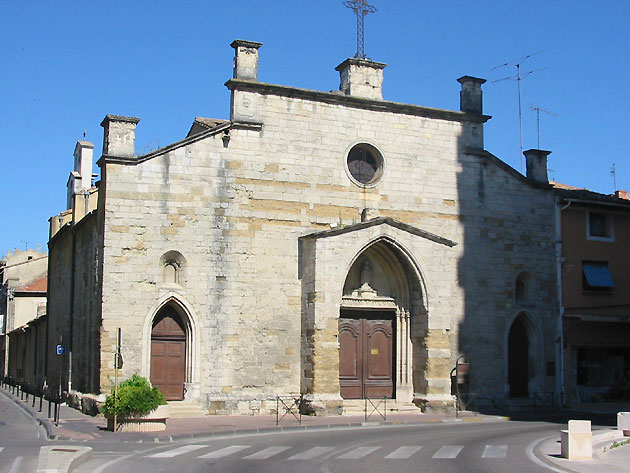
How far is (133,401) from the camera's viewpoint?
18.8 meters

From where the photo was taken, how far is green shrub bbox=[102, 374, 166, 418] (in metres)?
18.8

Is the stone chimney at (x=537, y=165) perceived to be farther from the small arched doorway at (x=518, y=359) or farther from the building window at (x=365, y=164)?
the building window at (x=365, y=164)

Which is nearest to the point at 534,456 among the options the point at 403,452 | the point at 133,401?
the point at 403,452

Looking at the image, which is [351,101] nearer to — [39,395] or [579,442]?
[579,442]

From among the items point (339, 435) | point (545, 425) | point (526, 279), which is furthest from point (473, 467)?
point (526, 279)

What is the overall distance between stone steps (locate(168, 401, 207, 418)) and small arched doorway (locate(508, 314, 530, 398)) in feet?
34.2

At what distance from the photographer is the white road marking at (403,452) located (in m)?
15.0

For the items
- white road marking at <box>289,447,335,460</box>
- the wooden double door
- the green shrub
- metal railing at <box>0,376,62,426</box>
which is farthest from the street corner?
the wooden double door

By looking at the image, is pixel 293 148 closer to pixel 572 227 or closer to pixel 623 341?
pixel 572 227

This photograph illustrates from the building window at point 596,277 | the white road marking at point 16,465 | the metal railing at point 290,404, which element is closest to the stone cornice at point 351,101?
the building window at point 596,277

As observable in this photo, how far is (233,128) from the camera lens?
2464 centimetres

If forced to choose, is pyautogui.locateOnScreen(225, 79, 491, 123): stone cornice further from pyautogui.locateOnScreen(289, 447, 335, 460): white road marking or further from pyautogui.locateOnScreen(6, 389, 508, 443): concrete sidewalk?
Answer: pyautogui.locateOnScreen(289, 447, 335, 460): white road marking

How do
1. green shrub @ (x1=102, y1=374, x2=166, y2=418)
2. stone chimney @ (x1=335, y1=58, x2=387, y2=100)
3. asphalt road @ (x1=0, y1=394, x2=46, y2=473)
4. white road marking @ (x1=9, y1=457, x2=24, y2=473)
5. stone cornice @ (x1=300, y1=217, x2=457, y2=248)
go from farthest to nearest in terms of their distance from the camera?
stone chimney @ (x1=335, y1=58, x2=387, y2=100)
stone cornice @ (x1=300, y1=217, x2=457, y2=248)
green shrub @ (x1=102, y1=374, x2=166, y2=418)
asphalt road @ (x1=0, y1=394, x2=46, y2=473)
white road marking @ (x1=9, y1=457, x2=24, y2=473)

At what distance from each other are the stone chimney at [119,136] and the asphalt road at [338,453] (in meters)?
8.78
